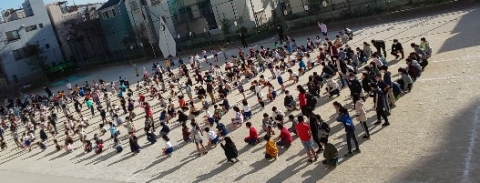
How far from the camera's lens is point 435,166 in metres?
11.3

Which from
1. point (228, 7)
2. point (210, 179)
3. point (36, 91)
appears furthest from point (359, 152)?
point (36, 91)

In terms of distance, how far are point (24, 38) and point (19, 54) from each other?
231 cm

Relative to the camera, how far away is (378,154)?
12859mm

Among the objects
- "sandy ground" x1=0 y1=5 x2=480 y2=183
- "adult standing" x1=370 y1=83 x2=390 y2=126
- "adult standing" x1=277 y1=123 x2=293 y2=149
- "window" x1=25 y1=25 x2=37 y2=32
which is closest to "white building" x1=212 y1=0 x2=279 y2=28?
"sandy ground" x1=0 y1=5 x2=480 y2=183

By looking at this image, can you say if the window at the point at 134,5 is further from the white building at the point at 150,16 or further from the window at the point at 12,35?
the window at the point at 12,35

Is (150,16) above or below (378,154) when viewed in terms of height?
above

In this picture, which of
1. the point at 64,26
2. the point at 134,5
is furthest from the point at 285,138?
the point at 64,26

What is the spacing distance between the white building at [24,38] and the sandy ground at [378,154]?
39479 mm

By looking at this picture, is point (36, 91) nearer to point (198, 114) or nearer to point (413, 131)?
point (198, 114)

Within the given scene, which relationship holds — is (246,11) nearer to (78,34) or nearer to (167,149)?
(78,34)

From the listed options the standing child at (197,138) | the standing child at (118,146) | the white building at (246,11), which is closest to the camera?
the standing child at (197,138)

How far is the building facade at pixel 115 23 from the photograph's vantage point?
60094mm

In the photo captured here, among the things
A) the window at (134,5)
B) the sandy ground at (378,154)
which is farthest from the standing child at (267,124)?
the window at (134,5)

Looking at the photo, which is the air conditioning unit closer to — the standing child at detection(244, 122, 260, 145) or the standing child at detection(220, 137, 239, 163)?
the standing child at detection(244, 122, 260, 145)
